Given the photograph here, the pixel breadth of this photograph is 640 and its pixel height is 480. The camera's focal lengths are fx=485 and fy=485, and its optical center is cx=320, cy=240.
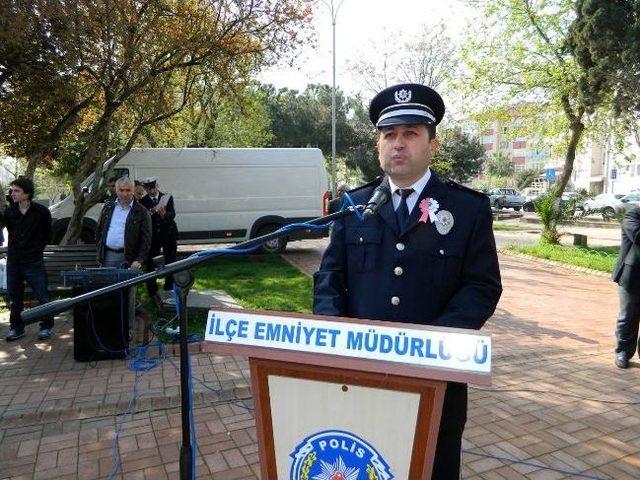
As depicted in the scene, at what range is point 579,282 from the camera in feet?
32.9

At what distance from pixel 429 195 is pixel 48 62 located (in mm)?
6895

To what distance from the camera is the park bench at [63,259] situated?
272 inches

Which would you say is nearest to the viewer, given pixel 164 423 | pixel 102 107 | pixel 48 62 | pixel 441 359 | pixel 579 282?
pixel 441 359

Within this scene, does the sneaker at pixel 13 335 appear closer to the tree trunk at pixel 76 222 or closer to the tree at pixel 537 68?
the tree trunk at pixel 76 222

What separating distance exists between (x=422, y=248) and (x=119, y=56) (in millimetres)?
6785

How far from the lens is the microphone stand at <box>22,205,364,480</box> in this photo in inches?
68.3

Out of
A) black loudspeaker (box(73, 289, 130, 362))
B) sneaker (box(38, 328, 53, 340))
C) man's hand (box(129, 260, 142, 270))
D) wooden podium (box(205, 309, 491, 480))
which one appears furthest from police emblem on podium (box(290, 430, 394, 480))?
sneaker (box(38, 328, 53, 340))

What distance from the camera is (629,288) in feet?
16.1

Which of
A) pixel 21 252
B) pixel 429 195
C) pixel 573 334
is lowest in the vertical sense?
pixel 573 334

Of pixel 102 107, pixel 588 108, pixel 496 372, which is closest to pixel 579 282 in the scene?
pixel 588 108

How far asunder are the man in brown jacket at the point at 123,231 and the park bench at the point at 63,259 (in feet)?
5.28

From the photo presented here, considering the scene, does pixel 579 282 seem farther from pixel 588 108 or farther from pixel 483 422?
pixel 483 422

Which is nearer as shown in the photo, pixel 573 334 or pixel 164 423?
pixel 164 423

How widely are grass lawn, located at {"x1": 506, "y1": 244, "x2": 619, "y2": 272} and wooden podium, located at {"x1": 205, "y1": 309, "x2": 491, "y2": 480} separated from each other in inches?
437
